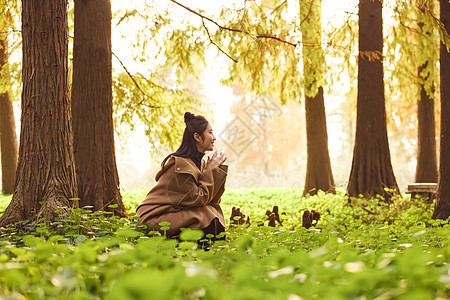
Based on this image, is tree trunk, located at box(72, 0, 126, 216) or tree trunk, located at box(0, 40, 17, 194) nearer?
tree trunk, located at box(72, 0, 126, 216)

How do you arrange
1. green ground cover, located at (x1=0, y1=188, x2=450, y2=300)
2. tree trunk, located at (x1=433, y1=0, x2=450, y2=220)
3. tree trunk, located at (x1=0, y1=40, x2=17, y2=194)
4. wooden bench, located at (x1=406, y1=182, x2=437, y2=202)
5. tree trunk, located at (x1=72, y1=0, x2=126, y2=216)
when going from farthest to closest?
tree trunk, located at (x1=0, y1=40, x2=17, y2=194) → wooden bench, located at (x1=406, y1=182, x2=437, y2=202) → tree trunk, located at (x1=433, y1=0, x2=450, y2=220) → tree trunk, located at (x1=72, y1=0, x2=126, y2=216) → green ground cover, located at (x1=0, y1=188, x2=450, y2=300)

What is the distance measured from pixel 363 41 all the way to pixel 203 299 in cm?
884

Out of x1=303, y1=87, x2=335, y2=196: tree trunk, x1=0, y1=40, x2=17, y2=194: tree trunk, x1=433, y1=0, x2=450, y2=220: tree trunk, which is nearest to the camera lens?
x1=433, y1=0, x2=450, y2=220: tree trunk

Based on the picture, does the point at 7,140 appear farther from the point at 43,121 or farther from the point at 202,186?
the point at 202,186

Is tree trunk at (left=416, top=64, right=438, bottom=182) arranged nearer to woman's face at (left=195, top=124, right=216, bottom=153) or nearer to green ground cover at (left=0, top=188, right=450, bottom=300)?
woman's face at (left=195, top=124, right=216, bottom=153)

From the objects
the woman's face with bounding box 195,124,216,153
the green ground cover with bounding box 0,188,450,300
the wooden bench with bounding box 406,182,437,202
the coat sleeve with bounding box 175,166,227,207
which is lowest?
the wooden bench with bounding box 406,182,437,202

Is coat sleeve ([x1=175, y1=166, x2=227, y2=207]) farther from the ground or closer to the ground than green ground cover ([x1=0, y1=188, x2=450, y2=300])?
farther from the ground

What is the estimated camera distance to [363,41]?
9.95 metres

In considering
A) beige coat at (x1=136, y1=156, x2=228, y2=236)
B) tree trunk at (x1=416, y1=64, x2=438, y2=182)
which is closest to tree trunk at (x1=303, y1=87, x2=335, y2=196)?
tree trunk at (x1=416, y1=64, x2=438, y2=182)

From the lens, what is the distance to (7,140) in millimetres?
13445

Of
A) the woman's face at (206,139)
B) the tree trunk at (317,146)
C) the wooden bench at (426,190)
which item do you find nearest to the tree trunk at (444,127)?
the wooden bench at (426,190)

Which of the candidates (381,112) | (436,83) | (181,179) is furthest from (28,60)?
(436,83)

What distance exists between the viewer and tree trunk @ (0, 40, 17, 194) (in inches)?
528

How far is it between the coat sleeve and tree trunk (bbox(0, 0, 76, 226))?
1252mm
